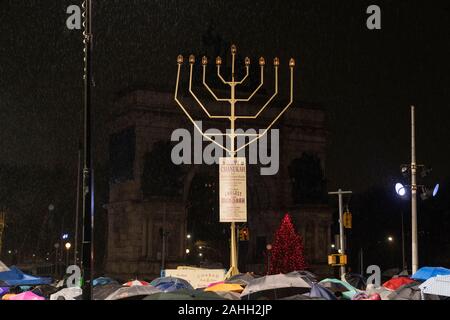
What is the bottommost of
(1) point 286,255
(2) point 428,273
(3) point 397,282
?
(1) point 286,255

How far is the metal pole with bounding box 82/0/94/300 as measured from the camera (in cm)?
1165

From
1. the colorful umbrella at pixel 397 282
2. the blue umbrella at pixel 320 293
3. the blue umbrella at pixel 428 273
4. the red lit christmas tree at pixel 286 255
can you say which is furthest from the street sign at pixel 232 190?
the red lit christmas tree at pixel 286 255

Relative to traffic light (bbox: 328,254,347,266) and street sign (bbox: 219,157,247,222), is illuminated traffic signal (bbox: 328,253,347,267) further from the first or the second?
street sign (bbox: 219,157,247,222)

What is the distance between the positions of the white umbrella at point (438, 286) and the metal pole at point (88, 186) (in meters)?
6.48

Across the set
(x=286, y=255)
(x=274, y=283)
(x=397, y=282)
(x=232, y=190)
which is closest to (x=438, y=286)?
(x=274, y=283)

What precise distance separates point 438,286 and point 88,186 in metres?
6.70

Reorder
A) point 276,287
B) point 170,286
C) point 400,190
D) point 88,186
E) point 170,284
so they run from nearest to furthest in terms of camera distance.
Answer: point 88,186 < point 276,287 < point 170,286 < point 170,284 < point 400,190

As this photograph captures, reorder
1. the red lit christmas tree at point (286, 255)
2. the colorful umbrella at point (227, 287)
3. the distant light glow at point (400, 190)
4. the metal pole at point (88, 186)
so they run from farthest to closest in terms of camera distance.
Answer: the red lit christmas tree at point (286, 255) < the distant light glow at point (400, 190) < the colorful umbrella at point (227, 287) < the metal pole at point (88, 186)

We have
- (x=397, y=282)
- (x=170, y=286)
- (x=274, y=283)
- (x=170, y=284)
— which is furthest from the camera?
(x=397, y=282)

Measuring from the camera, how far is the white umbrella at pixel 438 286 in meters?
15.2

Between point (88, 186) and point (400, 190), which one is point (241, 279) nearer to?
point (400, 190)

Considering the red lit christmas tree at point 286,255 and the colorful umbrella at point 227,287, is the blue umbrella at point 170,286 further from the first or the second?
the red lit christmas tree at point 286,255

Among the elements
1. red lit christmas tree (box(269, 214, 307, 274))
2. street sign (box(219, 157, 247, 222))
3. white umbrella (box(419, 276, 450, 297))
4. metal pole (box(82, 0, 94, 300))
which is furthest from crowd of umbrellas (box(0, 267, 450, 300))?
red lit christmas tree (box(269, 214, 307, 274))

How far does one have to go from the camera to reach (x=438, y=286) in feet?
50.2
